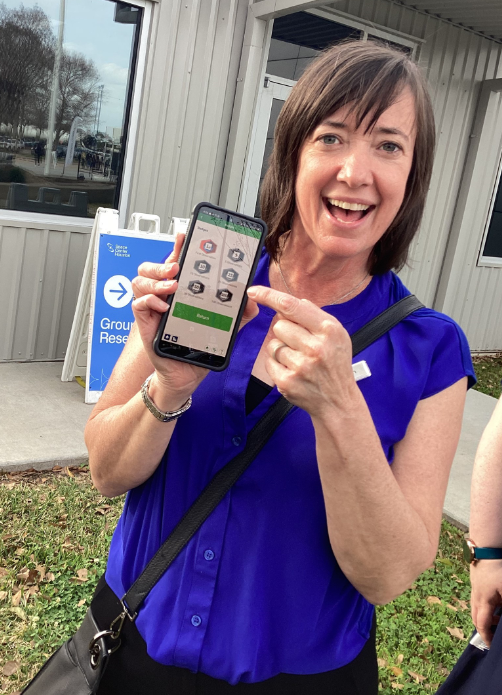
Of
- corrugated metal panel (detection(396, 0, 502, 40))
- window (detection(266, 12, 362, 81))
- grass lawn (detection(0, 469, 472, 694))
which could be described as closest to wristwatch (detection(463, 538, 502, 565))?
grass lawn (detection(0, 469, 472, 694))

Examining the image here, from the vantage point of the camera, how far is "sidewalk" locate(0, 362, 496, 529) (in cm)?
436

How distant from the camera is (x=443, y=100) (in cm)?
819

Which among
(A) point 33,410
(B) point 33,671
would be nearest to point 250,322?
(B) point 33,671

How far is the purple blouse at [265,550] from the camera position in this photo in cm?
122

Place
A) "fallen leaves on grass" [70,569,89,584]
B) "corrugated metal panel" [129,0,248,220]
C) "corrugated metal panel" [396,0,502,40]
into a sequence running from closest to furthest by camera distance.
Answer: "fallen leaves on grass" [70,569,89,584]
"corrugated metal panel" [129,0,248,220]
"corrugated metal panel" [396,0,502,40]

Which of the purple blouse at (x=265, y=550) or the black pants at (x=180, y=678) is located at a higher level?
the purple blouse at (x=265, y=550)

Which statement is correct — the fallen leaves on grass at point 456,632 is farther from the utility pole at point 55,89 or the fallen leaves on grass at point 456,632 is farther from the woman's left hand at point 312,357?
the utility pole at point 55,89

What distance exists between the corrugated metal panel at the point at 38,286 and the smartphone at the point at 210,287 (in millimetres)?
4840

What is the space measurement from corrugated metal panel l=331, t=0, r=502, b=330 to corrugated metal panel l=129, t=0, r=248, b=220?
88.2 inches

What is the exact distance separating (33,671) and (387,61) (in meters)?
2.71

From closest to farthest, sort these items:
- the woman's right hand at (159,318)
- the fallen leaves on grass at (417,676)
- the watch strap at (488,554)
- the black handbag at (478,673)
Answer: the woman's right hand at (159,318)
the black handbag at (478,673)
the watch strap at (488,554)
the fallen leaves on grass at (417,676)

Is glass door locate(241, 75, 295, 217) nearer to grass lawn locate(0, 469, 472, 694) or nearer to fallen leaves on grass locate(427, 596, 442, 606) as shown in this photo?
grass lawn locate(0, 469, 472, 694)

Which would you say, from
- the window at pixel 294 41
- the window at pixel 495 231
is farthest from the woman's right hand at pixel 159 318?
the window at pixel 495 231

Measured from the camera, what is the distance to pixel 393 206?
1.33 metres
